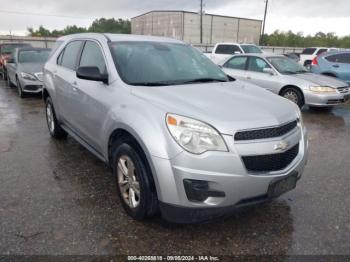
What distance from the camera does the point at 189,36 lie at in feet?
180

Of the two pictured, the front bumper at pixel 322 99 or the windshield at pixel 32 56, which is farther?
the windshield at pixel 32 56

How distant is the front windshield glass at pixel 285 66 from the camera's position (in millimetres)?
8824

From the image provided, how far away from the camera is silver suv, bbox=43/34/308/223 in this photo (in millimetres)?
2502

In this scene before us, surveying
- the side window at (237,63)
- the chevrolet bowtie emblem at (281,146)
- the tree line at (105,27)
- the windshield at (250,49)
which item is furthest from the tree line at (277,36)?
the chevrolet bowtie emblem at (281,146)

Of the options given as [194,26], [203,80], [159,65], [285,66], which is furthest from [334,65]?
[194,26]

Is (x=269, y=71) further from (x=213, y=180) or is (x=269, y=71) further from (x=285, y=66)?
(x=213, y=180)

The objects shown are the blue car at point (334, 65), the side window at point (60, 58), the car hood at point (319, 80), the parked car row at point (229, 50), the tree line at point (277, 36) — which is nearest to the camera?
the side window at point (60, 58)

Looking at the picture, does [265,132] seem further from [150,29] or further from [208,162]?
[150,29]

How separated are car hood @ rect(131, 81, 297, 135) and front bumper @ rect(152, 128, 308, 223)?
0.16m

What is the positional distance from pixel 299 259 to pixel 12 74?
11.5 m

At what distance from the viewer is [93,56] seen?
3990 mm

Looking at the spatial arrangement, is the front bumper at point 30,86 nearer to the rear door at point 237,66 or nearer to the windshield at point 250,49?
the rear door at point 237,66

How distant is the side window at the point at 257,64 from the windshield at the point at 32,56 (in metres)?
6.61

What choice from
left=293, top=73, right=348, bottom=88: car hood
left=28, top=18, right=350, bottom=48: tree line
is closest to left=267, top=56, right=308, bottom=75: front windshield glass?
left=293, top=73, right=348, bottom=88: car hood
